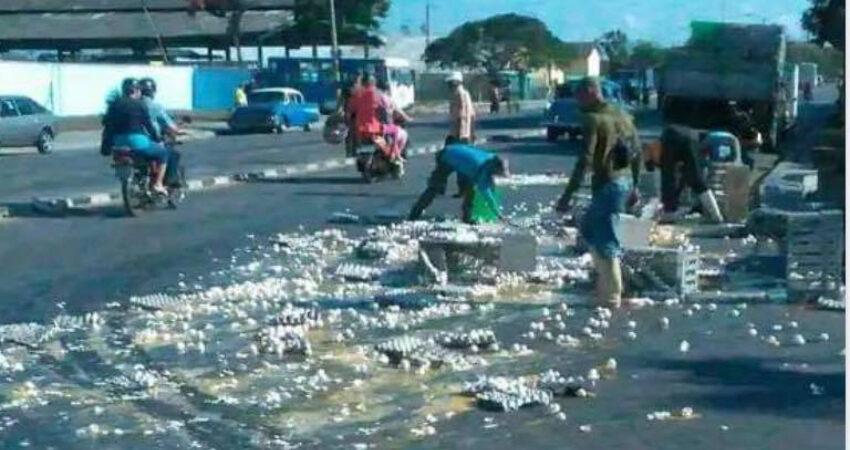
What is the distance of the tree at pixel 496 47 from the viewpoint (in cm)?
9581

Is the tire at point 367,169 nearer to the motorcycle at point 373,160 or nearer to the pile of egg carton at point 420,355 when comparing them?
the motorcycle at point 373,160

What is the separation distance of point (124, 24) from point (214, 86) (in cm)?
2267

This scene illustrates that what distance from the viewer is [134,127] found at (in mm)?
26219

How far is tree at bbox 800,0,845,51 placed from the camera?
4638cm

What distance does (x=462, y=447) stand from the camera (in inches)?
414

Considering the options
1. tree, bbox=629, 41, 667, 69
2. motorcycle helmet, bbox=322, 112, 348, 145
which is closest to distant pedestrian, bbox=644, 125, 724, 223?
motorcycle helmet, bbox=322, 112, 348, 145

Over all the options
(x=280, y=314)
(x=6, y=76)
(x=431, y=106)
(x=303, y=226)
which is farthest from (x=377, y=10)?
(x=280, y=314)

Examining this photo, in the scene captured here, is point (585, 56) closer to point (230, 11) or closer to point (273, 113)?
point (230, 11)

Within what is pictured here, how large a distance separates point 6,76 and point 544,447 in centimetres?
5920

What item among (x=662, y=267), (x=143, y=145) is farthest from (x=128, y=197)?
(x=662, y=267)

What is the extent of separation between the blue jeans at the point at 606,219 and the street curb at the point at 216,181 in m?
11.3

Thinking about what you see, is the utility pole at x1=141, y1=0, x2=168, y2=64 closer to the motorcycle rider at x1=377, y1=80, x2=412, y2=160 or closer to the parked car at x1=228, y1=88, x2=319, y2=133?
the parked car at x1=228, y1=88, x2=319, y2=133

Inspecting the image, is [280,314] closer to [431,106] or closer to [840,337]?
[840,337]

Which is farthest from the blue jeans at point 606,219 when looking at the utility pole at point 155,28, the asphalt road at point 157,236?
the utility pole at point 155,28
